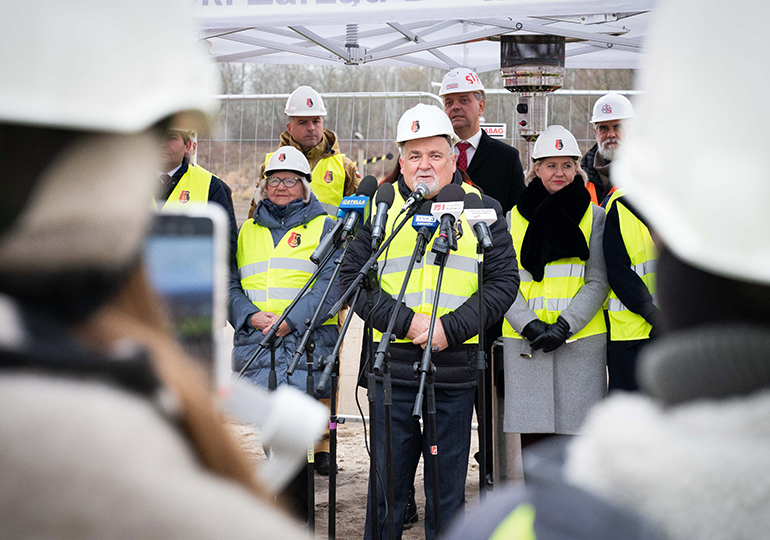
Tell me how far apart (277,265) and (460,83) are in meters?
1.86

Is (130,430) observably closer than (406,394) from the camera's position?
Yes

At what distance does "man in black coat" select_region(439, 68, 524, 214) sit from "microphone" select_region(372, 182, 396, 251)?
60.3 inches

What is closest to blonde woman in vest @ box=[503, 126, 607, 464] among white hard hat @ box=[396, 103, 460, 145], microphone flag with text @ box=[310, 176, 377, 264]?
white hard hat @ box=[396, 103, 460, 145]

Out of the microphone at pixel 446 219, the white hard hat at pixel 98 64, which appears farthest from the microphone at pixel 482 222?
the white hard hat at pixel 98 64

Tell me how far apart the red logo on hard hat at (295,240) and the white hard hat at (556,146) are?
1.45 meters

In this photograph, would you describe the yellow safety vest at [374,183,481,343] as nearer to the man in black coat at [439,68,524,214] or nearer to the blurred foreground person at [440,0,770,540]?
the man in black coat at [439,68,524,214]

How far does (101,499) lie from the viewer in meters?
0.50

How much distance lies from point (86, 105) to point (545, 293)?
4108 millimetres

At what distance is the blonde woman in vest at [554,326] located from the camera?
14.7 feet

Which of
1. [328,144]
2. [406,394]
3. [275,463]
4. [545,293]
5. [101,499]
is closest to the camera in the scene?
[101,499]

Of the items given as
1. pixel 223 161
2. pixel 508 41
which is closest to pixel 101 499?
pixel 508 41

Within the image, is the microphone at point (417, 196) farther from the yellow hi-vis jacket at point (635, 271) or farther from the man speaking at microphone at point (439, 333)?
the yellow hi-vis jacket at point (635, 271)

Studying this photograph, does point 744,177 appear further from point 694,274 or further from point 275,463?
point 275,463

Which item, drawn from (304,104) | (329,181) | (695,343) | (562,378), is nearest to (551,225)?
(562,378)
